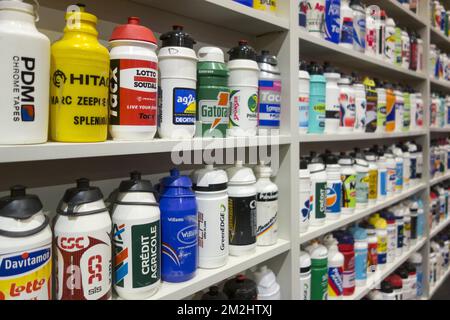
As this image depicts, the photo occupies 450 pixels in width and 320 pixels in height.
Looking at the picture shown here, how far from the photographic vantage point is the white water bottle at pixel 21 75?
21.2 inches

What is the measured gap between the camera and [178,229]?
0.78 meters

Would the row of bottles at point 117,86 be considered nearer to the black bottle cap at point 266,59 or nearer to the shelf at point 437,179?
the black bottle cap at point 266,59

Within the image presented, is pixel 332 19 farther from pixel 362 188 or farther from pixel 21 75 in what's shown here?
pixel 21 75

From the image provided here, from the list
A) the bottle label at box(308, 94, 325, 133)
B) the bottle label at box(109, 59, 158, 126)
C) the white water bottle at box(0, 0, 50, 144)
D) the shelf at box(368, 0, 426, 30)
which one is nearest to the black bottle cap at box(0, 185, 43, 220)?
the white water bottle at box(0, 0, 50, 144)

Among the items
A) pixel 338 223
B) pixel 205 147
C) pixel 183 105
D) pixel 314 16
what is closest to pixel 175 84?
pixel 183 105

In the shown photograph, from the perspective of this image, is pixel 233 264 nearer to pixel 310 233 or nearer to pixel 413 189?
pixel 310 233

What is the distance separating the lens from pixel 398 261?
183cm

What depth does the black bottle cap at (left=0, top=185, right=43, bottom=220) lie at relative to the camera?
57cm

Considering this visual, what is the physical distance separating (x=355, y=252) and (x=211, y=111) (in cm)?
102

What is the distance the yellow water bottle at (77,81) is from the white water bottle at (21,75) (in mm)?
31

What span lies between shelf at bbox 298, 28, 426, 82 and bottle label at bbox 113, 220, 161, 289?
853mm

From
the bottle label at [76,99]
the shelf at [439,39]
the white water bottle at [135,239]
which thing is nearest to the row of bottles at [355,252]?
the white water bottle at [135,239]

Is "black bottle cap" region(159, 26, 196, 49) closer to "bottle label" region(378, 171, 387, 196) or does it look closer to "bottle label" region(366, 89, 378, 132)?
"bottle label" region(366, 89, 378, 132)
